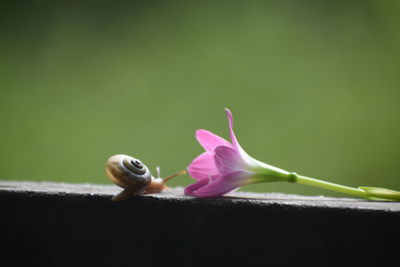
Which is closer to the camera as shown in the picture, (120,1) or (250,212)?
(250,212)

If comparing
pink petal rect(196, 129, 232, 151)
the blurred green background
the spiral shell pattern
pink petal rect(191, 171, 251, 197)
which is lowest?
pink petal rect(191, 171, 251, 197)

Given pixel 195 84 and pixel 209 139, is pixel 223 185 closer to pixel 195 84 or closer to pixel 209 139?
pixel 209 139

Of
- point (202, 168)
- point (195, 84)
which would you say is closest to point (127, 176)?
point (202, 168)

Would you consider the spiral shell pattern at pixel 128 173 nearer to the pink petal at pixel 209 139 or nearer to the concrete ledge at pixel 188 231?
the concrete ledge at pixel 188 231

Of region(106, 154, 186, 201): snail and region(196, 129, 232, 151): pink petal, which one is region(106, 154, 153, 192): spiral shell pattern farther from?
region(196, 129, 232, 151): pink petal

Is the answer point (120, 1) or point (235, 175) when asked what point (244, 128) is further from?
point (235, 175)

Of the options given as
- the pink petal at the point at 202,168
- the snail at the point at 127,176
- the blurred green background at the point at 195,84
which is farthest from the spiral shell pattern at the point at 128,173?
the blurred green background at the point at 195,84

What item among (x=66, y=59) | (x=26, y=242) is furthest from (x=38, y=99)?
(x=26, y=242)

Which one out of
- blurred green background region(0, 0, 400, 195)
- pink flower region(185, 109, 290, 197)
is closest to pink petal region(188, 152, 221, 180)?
pink flower region(185, 109, 290, 197)
